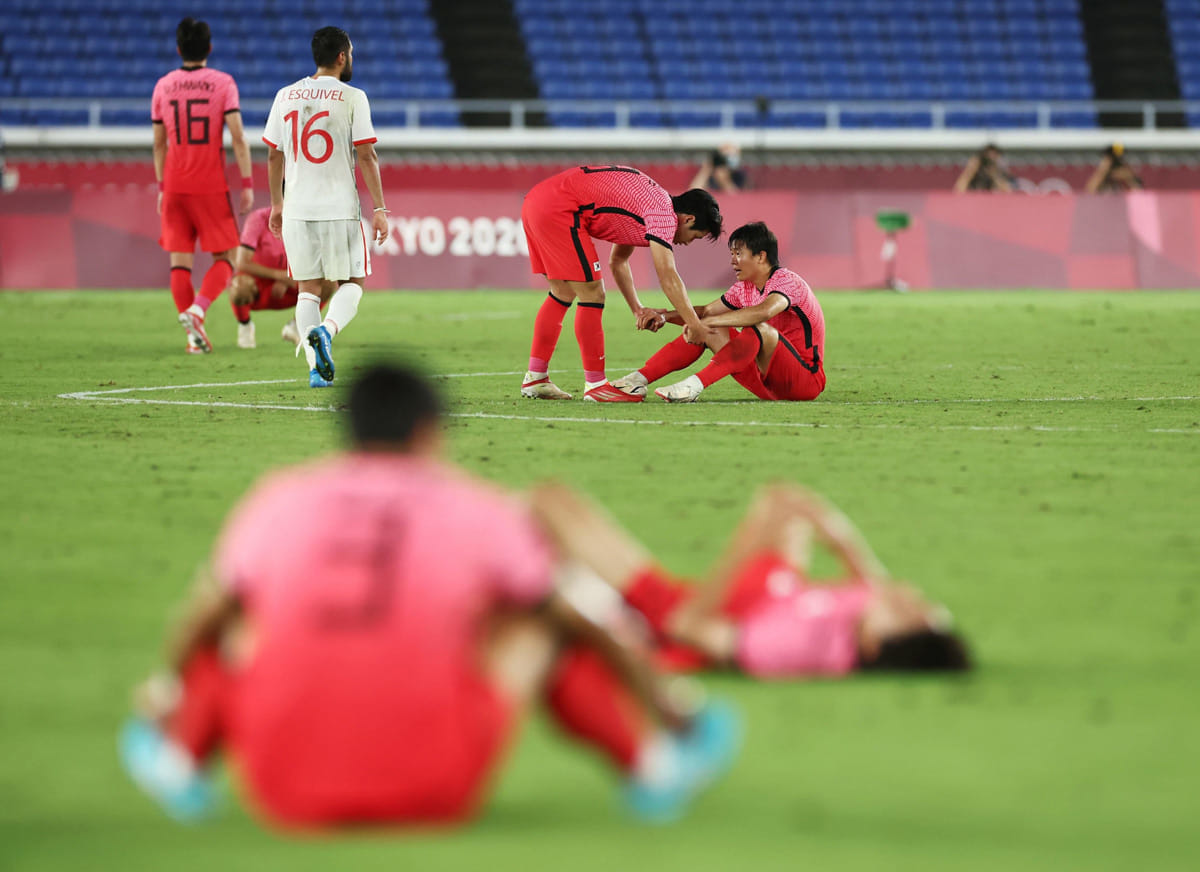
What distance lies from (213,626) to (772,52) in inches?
1406

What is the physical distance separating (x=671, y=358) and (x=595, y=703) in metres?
8.46

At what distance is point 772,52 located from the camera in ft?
125

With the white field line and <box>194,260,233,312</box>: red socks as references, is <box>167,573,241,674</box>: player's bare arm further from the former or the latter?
<box>194,260,233,312</box>: red socks

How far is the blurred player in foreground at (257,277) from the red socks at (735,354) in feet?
20.3

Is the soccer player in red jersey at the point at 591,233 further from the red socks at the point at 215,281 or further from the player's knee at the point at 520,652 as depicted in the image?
the player's knee at the point at 520,652

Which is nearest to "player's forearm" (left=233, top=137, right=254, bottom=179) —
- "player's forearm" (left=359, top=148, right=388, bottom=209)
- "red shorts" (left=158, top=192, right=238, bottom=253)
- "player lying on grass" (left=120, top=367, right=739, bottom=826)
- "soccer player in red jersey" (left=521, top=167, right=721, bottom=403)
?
"red shorts" (left=158, top=192, right=238, bottom=253)

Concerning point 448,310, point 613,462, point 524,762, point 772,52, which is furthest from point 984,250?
point 524,762

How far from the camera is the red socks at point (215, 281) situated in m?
15.9

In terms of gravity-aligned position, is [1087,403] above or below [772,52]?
below

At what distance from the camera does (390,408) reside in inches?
138

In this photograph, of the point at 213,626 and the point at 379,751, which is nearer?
the point at 379,751

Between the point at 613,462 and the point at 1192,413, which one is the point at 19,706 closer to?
the point at 613,462

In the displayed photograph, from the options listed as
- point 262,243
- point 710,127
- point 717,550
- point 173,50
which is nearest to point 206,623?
point 717,550

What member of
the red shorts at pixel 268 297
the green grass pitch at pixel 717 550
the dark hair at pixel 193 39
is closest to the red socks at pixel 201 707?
the green grass pitch at pixel 717 550
